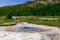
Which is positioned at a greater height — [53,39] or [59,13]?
[53,39]

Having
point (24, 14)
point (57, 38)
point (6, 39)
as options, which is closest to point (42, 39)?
point (57, 38)

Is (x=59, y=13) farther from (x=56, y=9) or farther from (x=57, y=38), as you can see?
(x=57, y=38)

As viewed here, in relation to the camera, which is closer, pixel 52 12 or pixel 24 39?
pixel 24 39

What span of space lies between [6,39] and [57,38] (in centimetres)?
361

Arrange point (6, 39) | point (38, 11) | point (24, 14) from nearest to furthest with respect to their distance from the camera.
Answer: point (6, 39) → point (24, 14) → point (38, 11)

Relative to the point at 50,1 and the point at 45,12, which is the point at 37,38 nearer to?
the point at 45,12

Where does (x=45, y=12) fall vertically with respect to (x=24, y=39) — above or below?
below

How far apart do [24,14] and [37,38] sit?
70.8 feet

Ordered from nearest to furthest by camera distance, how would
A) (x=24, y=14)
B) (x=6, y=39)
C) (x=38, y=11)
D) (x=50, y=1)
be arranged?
1. (x=6, y=39)
2. (x=24, y=14)
3. (x=38, y=11)
4. (x=50, y=1)

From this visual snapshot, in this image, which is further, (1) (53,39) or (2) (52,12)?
(2) (52,12)

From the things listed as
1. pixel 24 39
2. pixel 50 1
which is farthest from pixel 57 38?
pixel 50 1

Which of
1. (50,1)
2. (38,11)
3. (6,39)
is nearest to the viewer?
(6,39)

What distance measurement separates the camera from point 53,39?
14758 millimetres

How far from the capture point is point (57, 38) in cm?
1520
